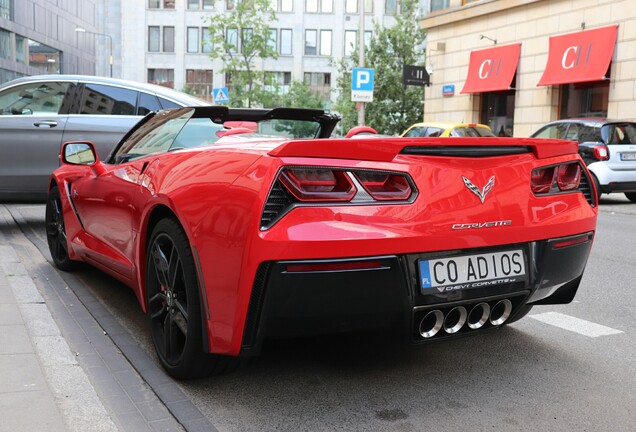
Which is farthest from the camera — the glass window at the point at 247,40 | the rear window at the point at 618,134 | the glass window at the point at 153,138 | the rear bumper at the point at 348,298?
the glass window at the point at 247,40

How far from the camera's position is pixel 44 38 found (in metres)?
53.9

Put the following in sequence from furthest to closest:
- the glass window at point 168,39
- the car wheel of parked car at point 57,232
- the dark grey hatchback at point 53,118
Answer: the glass window at point 168,39 < the dark grey hatchback at point 53,118 < the car wheel of parked car at point 57,232

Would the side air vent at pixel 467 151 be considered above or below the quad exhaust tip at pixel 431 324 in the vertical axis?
above

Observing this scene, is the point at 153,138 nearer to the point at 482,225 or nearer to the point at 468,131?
the point at 482,225

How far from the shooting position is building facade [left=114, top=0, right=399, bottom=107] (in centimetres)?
6756

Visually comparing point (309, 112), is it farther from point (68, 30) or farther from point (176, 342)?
point (68, 30)

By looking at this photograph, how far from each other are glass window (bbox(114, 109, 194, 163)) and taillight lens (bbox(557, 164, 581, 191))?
198 centimetres

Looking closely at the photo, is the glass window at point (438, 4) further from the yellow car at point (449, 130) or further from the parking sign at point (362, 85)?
the yellow car at point (449, 130)

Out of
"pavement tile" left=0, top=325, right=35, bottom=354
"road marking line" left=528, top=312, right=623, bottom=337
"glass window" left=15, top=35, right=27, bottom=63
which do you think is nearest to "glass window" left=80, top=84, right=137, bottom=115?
"pavement tile" left=0, top=325, right=35, bottom=354

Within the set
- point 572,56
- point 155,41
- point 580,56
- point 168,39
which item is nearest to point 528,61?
point 572,56

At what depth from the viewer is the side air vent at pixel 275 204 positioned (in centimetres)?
277

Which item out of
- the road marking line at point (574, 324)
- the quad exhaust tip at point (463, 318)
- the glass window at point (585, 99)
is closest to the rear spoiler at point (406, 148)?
the quad exhaust tip at point (463, 318)

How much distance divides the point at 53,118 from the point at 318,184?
624 cm

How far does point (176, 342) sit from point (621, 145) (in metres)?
12.4
